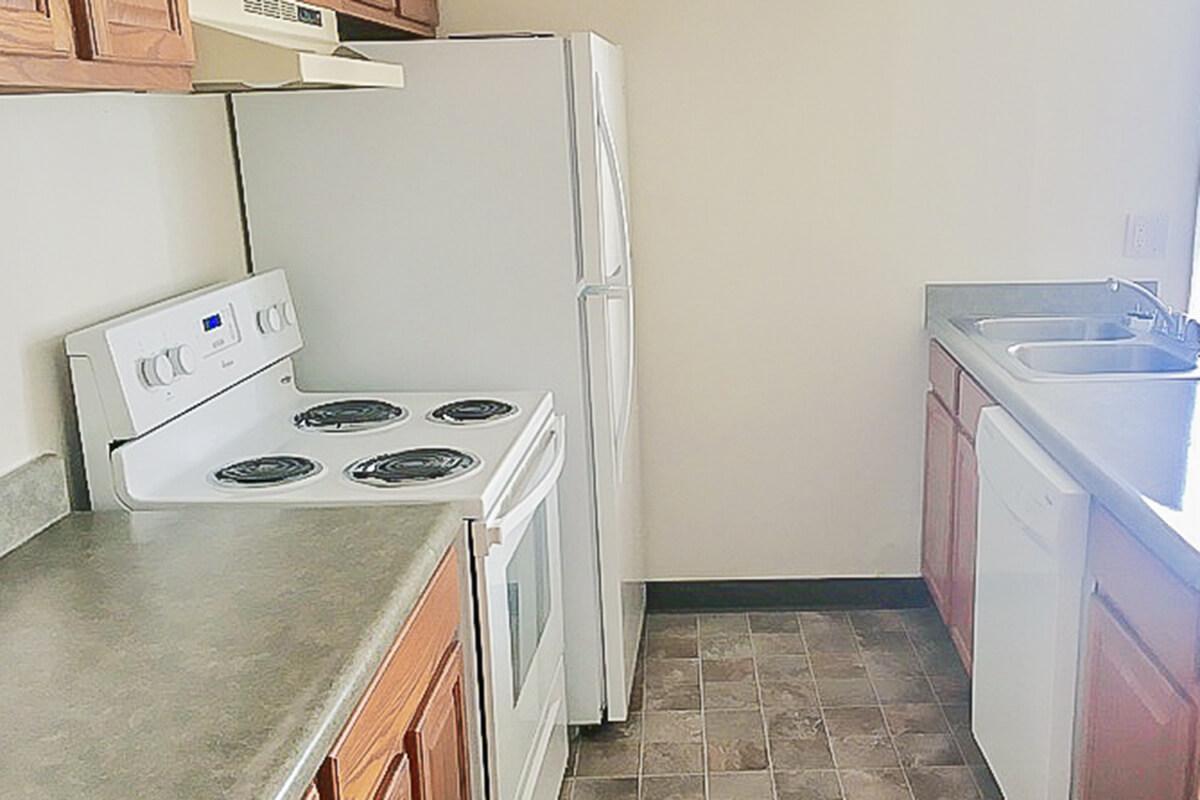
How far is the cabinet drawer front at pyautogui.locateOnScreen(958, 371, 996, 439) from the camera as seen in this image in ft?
9.04

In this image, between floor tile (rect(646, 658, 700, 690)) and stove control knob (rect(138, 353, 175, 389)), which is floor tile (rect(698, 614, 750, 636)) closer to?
floor tile (rect(646, 658, 700, 690))

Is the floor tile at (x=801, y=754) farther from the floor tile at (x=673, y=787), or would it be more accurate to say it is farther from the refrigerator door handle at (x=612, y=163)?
the refrigerator door handle at (x=612, y=163)

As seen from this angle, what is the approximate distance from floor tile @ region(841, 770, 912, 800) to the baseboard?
3.02ft

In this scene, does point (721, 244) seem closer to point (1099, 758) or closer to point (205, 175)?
point (205, 175)

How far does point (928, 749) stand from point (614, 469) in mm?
962

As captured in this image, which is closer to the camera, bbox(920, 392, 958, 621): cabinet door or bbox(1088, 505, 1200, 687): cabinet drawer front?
bbox(1088, 505, 1200, 687): cabinet drawer front

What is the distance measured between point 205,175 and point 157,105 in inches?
8.4

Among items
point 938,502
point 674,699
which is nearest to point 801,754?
point 674,699

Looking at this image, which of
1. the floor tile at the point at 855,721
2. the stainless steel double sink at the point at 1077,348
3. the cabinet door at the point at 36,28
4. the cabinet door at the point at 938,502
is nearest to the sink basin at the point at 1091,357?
the stainless steel double sink at the point at 1077,348

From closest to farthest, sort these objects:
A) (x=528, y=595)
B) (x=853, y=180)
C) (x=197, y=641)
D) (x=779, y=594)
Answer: (x=197, y=641)
(x=528, y=595)
(x=853, y=180)
(x=779, y=594)

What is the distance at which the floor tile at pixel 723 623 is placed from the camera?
137 inches

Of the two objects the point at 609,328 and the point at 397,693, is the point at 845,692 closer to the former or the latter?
the point at 609,328

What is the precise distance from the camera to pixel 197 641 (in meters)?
1.42

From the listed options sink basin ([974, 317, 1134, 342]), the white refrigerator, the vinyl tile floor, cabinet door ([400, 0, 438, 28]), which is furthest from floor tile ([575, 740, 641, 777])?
cabinet door ([400, 0, 438, 28])
